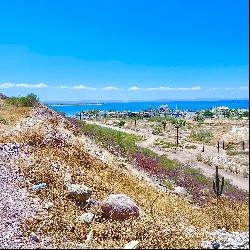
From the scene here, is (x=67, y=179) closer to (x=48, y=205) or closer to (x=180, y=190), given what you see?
(x=48, y=205)

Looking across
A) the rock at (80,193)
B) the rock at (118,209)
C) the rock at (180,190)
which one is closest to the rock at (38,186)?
the rock at (80,193)

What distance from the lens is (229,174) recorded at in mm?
38531

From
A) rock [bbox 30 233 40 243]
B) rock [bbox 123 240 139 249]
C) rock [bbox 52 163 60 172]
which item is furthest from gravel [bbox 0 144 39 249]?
rock [bbox 123 240 139 249]

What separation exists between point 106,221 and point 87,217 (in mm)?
556

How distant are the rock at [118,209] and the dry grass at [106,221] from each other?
312 millimetres

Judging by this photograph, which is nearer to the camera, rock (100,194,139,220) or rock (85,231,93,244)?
rock (85,231,93,244)

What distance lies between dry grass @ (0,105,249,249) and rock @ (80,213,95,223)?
0.59ft

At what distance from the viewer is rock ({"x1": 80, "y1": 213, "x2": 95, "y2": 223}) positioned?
43.4ft

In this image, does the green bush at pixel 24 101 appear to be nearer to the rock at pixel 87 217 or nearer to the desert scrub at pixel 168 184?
the desert scrub at pixel 168 184

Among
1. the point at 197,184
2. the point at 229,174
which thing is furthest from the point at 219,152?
the point at 197,184

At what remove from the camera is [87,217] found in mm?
13398

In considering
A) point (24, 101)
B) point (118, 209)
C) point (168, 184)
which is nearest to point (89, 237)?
point (118, 209)

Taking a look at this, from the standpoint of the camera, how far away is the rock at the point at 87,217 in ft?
43.4

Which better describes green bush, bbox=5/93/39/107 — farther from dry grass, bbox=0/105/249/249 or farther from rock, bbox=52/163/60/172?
rock, bbox=52/163/60/172
